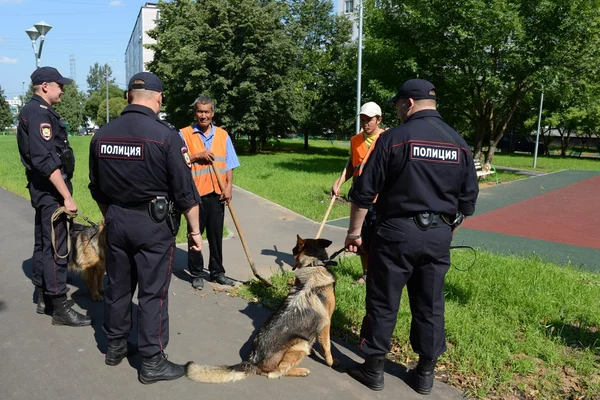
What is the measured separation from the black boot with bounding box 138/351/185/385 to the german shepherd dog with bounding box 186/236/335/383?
13 centimetres

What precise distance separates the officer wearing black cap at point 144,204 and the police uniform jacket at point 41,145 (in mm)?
794

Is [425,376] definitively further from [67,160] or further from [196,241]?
[67,160]

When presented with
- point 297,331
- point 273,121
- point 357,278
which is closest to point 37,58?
point 273,121

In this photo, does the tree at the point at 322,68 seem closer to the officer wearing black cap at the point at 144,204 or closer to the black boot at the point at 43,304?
the black boot at the point at 43,304

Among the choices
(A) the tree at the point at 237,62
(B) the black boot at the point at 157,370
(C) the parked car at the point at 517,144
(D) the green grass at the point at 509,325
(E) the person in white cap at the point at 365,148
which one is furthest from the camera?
(C) the parked car at the point at 517,144

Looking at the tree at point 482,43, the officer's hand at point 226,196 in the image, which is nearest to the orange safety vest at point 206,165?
the officer's hand at point 226,196

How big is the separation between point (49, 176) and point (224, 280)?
7.56 ft

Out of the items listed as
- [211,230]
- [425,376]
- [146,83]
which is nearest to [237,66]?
[211,230]

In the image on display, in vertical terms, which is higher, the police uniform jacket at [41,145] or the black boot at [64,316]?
the police uniform jacket at [41,145]

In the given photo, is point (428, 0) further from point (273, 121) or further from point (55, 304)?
point (55, 304)

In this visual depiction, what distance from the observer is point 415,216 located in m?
→ 2.99

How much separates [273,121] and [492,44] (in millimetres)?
13826

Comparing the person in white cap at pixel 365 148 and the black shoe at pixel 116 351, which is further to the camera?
the person in white cap at pixel 365 148

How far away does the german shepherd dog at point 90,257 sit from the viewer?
181 inches
